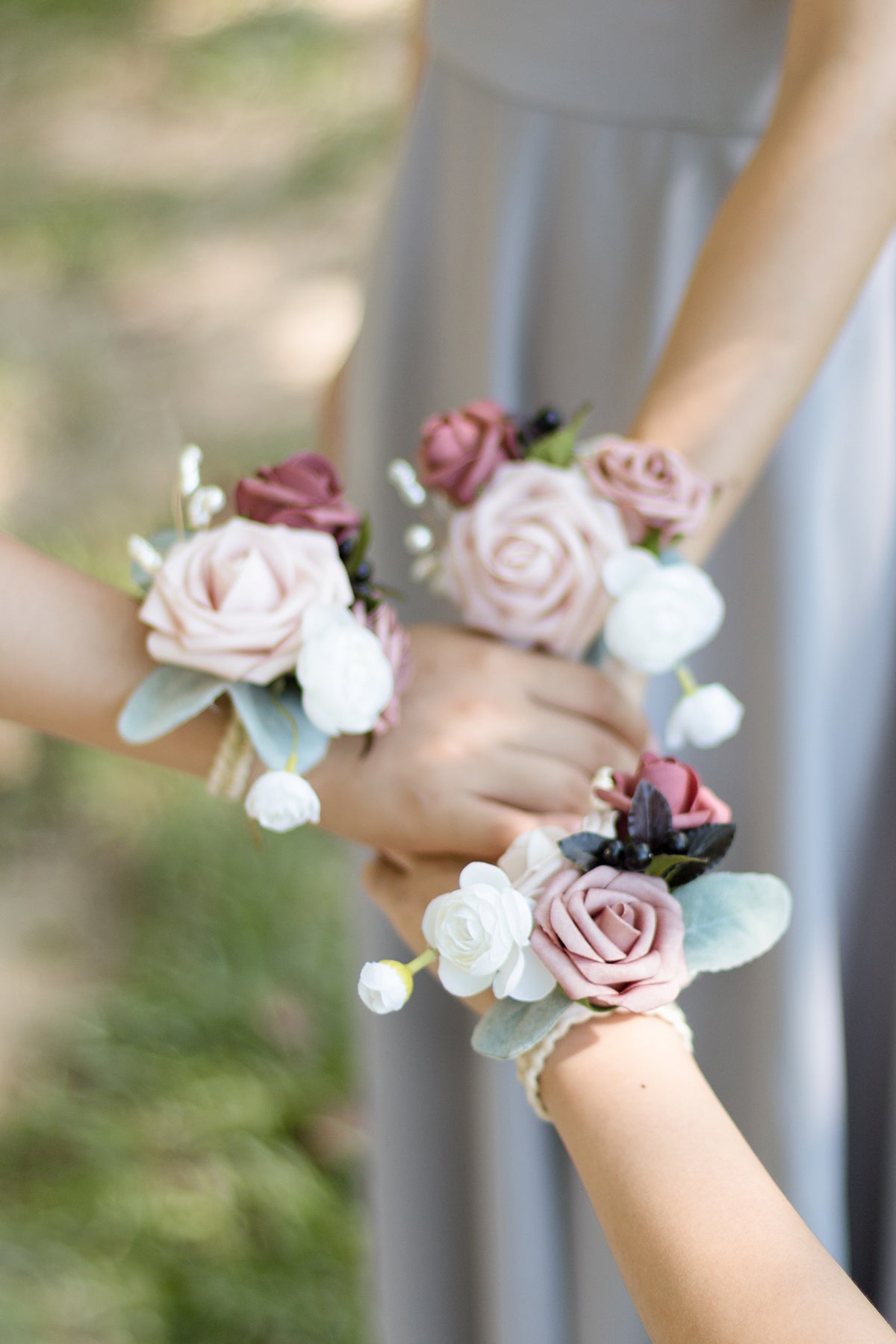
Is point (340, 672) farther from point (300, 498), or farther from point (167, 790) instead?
point (167, 790)

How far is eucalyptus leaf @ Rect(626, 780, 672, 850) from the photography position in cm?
64

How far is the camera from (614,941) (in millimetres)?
611

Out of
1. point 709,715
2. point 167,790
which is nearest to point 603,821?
point 709,715

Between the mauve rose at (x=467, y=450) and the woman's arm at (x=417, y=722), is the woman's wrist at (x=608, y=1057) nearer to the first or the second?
the woman's arm at (x=417, y=722)

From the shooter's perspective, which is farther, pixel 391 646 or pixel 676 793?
pixel 391 646

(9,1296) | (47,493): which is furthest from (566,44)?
(47,493)

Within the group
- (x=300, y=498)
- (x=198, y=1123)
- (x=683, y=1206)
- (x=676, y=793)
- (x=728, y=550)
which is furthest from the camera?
(x=198, y=1123)

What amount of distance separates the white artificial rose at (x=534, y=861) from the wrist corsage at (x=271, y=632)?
0.11 meters

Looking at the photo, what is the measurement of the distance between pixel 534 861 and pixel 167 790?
1.55m

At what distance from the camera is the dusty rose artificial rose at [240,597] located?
71 cm

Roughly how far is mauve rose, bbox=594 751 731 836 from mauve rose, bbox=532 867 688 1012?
0.15ft

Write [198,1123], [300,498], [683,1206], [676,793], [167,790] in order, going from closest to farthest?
[683,1206]
[676,793]
[300,498]
[198,1123]
[167,790]

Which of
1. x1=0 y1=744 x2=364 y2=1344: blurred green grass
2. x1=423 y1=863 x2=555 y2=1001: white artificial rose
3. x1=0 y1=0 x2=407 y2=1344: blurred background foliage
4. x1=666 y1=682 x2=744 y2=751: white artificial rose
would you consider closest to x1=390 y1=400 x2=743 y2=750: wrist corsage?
x1=666 y1=682 x2=744 y2=751: white artificial rose

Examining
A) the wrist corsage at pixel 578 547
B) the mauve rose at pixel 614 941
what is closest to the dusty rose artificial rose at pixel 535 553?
the wrist corsage at pixel 578 547
